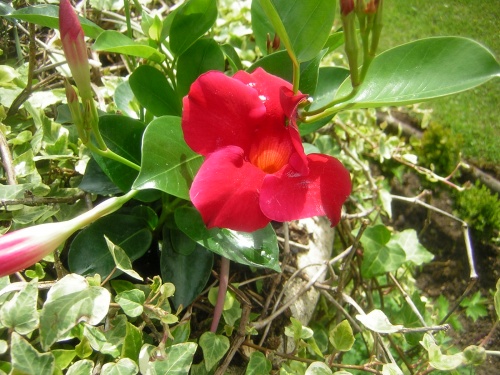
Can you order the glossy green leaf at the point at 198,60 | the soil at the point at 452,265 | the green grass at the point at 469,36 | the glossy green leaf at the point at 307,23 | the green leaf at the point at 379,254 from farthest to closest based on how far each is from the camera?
1. the green grass at the point at 469,36
2. the soil at the point at 452,265
3. the green leaf at the point at 379,254
4. the glossy green leaf at the point at 198,60
5. the glossy green leaf at the point at 307,23

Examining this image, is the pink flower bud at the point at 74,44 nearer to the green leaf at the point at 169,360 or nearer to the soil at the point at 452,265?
the green leaf at the point at 169,360

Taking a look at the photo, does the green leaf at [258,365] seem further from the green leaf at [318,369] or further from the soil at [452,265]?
the soil at [452,265]

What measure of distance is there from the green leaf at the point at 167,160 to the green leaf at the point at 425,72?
197mm

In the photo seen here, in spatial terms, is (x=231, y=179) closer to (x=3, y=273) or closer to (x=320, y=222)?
(x=3, y=273)

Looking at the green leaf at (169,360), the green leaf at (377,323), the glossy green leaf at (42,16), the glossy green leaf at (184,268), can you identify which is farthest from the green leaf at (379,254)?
the glossy green leaf at (42,16)

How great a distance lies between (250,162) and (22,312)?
0.92ft

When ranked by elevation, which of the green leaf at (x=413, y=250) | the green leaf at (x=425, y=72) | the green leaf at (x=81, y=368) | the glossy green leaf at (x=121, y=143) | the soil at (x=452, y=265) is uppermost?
the green leaf at (x=425, y=72)

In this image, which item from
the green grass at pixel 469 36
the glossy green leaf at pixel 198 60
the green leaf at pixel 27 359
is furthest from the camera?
the green grass at pixel 469 36

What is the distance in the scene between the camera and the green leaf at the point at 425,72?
48 centimetres

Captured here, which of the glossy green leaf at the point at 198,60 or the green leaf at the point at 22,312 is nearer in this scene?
the green leaf at the point at 22,312

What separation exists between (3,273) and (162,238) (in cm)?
28

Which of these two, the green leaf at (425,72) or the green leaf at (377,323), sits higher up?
the green leaf at (425,72)

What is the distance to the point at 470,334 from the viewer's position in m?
1.51

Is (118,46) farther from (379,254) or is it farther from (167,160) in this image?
(379,254)
